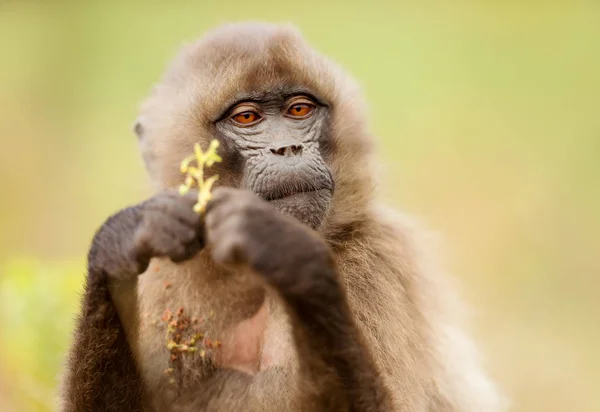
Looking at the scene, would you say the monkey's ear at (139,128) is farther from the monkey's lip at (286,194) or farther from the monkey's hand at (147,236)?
the monkey's hand at (147,236)

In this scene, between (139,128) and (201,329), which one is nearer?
(201,329)

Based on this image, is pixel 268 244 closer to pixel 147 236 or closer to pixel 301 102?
pixel 147 236

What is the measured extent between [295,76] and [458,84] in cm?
950

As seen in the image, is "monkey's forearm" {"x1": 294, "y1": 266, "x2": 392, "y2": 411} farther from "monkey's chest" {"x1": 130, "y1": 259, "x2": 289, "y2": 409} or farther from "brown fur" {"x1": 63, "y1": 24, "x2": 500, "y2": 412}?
"monkey's chest" {"x1": 130, "y1": 259, "x2": 289, "y2": 409}

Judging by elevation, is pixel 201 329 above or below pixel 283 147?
below

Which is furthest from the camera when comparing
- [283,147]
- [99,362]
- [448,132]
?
[448,132]

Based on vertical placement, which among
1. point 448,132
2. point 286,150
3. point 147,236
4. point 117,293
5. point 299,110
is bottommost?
point 117,293

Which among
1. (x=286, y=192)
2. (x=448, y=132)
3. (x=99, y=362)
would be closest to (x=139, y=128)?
(x=286, y=192)

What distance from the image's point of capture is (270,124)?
465 cm

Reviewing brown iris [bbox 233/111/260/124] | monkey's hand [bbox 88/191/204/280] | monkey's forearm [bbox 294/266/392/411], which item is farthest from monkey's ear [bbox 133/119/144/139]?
monkey's forearm [bbox 294/266/392/411]

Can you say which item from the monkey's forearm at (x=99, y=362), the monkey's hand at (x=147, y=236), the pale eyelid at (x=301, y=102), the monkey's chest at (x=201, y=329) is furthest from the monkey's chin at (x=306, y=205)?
the monkey's forearm at (x=99, y=362)

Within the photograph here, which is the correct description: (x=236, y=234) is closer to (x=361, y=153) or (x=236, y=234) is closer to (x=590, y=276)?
(x=361, y=153)

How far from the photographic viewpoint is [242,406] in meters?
4.29

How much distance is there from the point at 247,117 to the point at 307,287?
Result: 59.3 inches
